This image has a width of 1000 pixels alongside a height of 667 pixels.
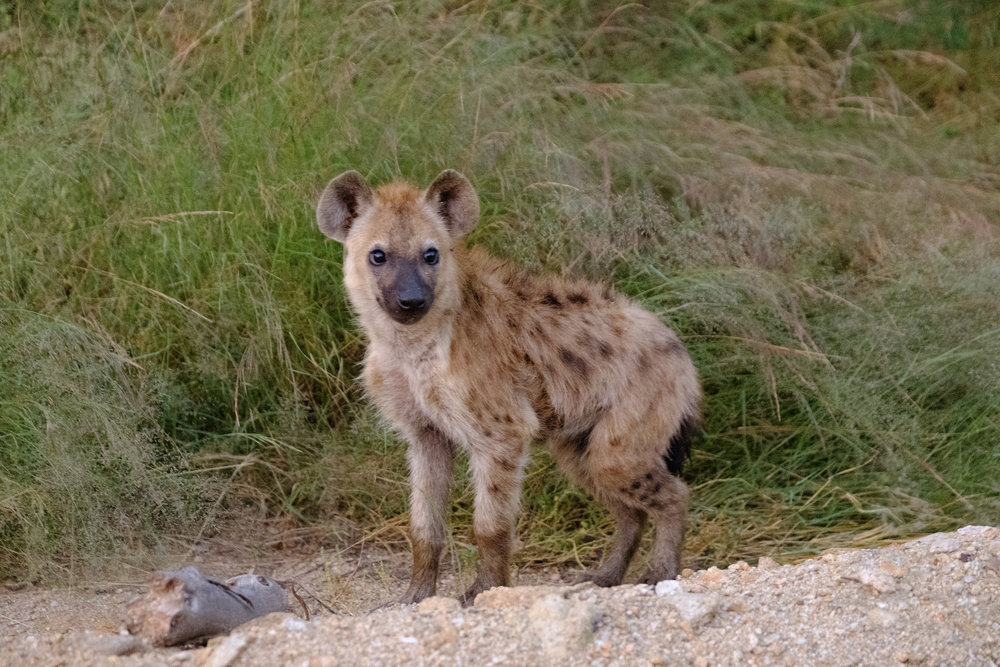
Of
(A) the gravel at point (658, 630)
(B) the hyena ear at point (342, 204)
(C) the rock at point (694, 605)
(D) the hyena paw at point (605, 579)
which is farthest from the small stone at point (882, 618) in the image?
(B) the hyena ear at point (342, 204)

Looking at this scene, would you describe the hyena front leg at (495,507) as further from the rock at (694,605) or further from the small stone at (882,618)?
the small stone at (882,618)

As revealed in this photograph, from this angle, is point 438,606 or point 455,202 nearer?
point 438,606

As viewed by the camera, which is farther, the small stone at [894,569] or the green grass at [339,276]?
the green grass at [339,276]

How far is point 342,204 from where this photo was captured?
3326mm

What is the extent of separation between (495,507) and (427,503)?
0.85 feet

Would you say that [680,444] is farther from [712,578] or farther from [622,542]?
[712,578]

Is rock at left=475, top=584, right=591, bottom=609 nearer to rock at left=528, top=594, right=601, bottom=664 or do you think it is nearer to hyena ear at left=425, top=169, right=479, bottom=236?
rock at left=528, top=594, right=601, bottom=664

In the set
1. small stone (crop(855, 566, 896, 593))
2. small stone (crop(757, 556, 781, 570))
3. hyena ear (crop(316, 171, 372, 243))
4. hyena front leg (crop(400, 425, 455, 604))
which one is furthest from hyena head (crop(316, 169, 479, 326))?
small stone (crop(855, 566, 896, 593))

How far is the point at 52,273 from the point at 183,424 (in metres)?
0.70

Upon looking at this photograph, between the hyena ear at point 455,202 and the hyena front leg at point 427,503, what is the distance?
0.59m

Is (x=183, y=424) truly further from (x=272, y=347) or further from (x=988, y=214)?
(x=988, y=214)

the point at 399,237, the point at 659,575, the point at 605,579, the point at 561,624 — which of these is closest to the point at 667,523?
the point at 659,575

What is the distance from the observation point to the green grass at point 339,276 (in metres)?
3.55

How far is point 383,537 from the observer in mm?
3777
